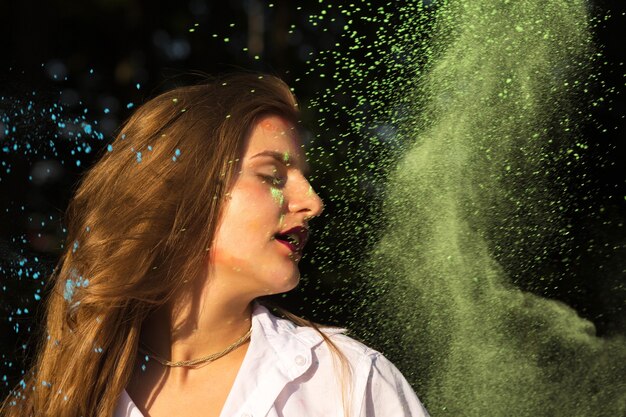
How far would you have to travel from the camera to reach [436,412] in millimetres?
2027

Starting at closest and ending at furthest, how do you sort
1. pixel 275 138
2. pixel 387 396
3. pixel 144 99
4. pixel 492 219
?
pixel 387 396
pixel 275 138
pixel 492 219
pixel 144 99

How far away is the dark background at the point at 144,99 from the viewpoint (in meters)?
2.11

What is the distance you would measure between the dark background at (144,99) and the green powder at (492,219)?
0.32ft

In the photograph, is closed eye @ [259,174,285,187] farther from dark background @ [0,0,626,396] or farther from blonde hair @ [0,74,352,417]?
dark background @ [0,0,626,396]

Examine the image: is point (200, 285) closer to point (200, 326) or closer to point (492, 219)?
point (200, 326)

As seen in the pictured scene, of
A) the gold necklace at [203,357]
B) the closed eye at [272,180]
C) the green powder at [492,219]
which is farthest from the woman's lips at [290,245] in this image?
the green powder at [492,219]

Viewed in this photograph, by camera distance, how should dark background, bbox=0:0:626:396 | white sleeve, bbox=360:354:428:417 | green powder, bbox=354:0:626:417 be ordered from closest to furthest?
white sleeve, bbox=360:354:428:417
green powder, bbox=354:0:626:417
dark background, bbox=0:0:626:396

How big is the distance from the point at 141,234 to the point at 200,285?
6.8 inches

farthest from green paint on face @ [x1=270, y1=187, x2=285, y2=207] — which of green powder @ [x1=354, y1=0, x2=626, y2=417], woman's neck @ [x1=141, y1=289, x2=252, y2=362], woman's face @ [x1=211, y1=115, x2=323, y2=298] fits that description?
green powder @ [x1=354, y1=0, x2=626, y2=417]

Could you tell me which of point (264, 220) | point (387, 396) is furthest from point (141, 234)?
point (387, 396)

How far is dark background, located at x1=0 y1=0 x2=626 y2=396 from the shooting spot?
2113 mm

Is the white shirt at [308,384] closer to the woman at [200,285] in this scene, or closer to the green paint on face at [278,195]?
the woman at [200,285]

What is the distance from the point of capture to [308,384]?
1.54 metres

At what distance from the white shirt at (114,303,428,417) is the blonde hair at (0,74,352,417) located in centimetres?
11
